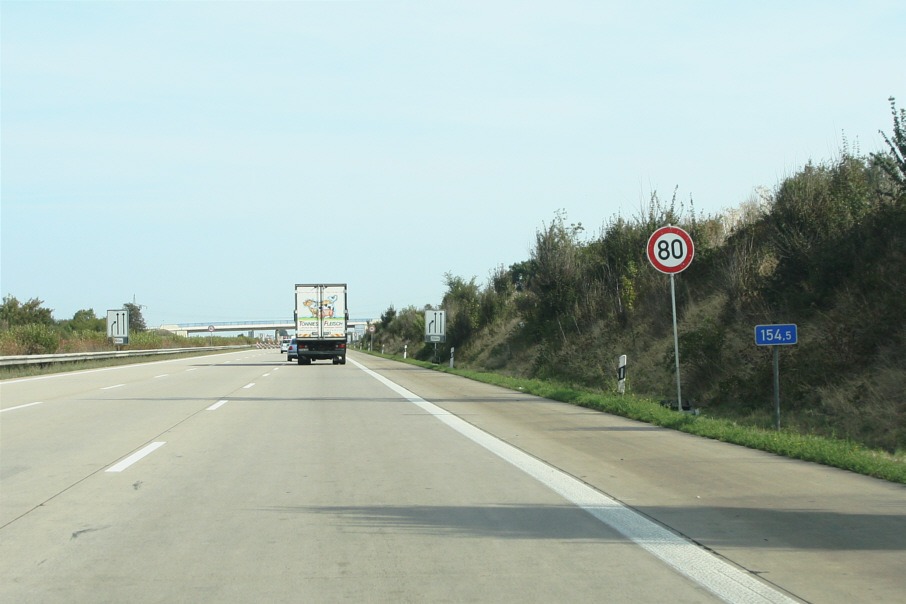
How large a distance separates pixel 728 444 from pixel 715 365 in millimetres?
8222

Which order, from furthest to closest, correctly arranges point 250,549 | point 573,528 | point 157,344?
point 157,344 → point 573,528 → point 250,549

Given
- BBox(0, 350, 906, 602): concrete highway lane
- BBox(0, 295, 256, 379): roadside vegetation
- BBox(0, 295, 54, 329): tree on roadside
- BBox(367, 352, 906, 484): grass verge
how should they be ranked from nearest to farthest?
BBox(0, 350, 906, 602): concrete highway lane → BBox(367, 352, 906, 484): grass verge → BBox(0, 295, 256, 379): roadside vegetation → BBox(0, 295, 54, 329): tree on roadside

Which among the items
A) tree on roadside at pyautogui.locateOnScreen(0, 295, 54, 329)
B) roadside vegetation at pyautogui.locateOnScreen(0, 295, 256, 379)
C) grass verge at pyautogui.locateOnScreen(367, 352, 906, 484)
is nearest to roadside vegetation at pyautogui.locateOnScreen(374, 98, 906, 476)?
grass verge at pyautogui.locateOnScreen(367, 352, 906, 484)

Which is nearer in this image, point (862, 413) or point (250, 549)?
point (250, 549)

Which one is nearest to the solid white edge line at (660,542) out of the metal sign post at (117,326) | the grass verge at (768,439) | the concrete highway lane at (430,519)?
the concrete highway lane at (430,519)

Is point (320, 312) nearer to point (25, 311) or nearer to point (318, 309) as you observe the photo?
point (318, 309)

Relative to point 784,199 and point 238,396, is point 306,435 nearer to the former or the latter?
point 238,396

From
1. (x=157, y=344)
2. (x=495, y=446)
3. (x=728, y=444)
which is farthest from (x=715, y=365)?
(x=157, y=344)

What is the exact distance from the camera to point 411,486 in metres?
8.12

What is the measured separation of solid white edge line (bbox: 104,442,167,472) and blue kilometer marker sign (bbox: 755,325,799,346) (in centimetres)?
856

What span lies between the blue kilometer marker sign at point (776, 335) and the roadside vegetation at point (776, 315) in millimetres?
1414

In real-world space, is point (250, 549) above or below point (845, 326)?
Result: below

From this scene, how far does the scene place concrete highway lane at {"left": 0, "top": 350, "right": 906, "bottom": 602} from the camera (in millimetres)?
4980

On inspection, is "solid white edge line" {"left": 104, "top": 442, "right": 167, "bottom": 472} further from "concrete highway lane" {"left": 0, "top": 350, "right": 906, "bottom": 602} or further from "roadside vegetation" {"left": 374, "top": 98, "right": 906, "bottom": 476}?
"roadside vegetation" {"left": 374, "top": 98, "right": 906, "bottom": 476}
